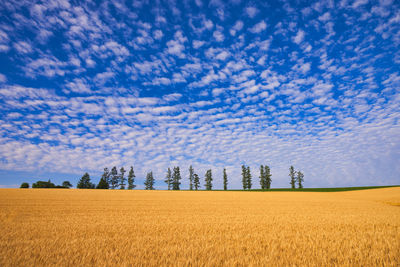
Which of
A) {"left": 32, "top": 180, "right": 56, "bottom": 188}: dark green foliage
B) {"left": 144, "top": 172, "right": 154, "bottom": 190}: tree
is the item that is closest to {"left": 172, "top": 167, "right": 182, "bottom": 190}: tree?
{"left": 144, "top": 172, "right": 154, "bottom": 190}: tree

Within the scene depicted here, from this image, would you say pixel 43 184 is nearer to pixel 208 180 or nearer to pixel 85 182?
pixel 85 182

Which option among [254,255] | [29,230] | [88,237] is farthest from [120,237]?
[254,255]

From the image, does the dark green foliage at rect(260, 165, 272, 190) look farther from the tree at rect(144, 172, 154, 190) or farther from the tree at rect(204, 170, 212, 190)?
the tree at rect(144, 172, 154, 190)

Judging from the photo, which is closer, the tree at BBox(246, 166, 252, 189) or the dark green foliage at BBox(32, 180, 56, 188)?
the dark green foliage at BBox(32, 180, 56, 188)

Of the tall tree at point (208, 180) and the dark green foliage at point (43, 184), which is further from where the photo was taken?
the tall tree at point (208, 180)

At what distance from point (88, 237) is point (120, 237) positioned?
83cm

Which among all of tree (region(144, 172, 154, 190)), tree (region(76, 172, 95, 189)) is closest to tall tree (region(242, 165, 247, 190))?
tree (region(144, 172, 154, 190))

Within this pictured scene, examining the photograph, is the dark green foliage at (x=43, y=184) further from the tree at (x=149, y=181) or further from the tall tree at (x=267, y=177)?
the tall tree at (x=267, y=177)

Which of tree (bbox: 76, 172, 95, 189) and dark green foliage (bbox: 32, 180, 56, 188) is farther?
tree (bbox: 76, 172, 95, 189)

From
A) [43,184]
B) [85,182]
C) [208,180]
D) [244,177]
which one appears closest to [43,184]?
[43,184]

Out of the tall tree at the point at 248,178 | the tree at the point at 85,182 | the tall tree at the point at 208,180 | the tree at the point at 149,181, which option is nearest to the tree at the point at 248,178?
the tall tree at the point at 248,178

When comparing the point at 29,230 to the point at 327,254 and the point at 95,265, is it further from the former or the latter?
the point at 327,254

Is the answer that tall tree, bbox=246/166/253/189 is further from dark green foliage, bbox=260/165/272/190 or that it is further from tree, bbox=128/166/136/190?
tree, bbox=128/166/136/190

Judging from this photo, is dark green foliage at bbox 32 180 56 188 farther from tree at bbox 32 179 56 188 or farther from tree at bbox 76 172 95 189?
tree at bbox 76 172 95 189
